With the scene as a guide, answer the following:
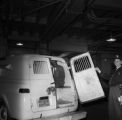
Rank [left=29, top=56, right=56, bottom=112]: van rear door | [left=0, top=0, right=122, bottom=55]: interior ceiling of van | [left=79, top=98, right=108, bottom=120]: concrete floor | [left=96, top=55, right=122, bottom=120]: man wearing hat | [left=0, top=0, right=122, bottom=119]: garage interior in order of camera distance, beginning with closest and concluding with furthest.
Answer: [left=96, top=55, right=122, bottom=120]: man wearing hat, [left=29, top=56, right=56, bottom=112]: van rear door, [left=0, top=0, right=122, bottom=55]: interior ceiling of van, [left=0, top=0, right=122, bottom=119]: garage interior, [left=79, top=98, right=108, bottom=120]: concrete floor

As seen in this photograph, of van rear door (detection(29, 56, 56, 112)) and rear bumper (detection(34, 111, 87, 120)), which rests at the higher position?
van rear door (detection(29, 56, 56, 112))

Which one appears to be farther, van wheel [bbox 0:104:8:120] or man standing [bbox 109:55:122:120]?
van wheel [bbox 0:104:8:120]

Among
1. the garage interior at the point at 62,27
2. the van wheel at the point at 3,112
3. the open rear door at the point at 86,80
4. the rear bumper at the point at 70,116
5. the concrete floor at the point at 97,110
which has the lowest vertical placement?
the concrete floor at the point at 97,110

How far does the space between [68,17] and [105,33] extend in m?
5.38

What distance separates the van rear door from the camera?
A: 4.71 metres

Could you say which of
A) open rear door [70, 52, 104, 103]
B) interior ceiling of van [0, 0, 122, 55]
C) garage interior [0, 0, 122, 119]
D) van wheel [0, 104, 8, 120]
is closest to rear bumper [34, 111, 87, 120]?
open rear door [70, 52, 104, 103]

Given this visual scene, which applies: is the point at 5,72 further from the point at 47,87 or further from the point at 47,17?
the point at 47,17

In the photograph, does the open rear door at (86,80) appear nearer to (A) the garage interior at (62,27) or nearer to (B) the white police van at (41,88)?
(B) the white police van at (41,88)

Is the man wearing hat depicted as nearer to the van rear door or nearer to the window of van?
the van rear door

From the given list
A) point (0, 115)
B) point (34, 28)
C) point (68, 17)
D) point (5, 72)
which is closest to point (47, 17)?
point (34, 28)

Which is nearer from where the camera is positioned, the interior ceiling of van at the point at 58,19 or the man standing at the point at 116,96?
the man standing at the point at 116,96

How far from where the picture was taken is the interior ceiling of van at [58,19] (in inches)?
225

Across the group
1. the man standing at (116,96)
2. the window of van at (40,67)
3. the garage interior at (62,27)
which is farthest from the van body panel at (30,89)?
the garage interior at (62,27)

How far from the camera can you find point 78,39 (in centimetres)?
1216
